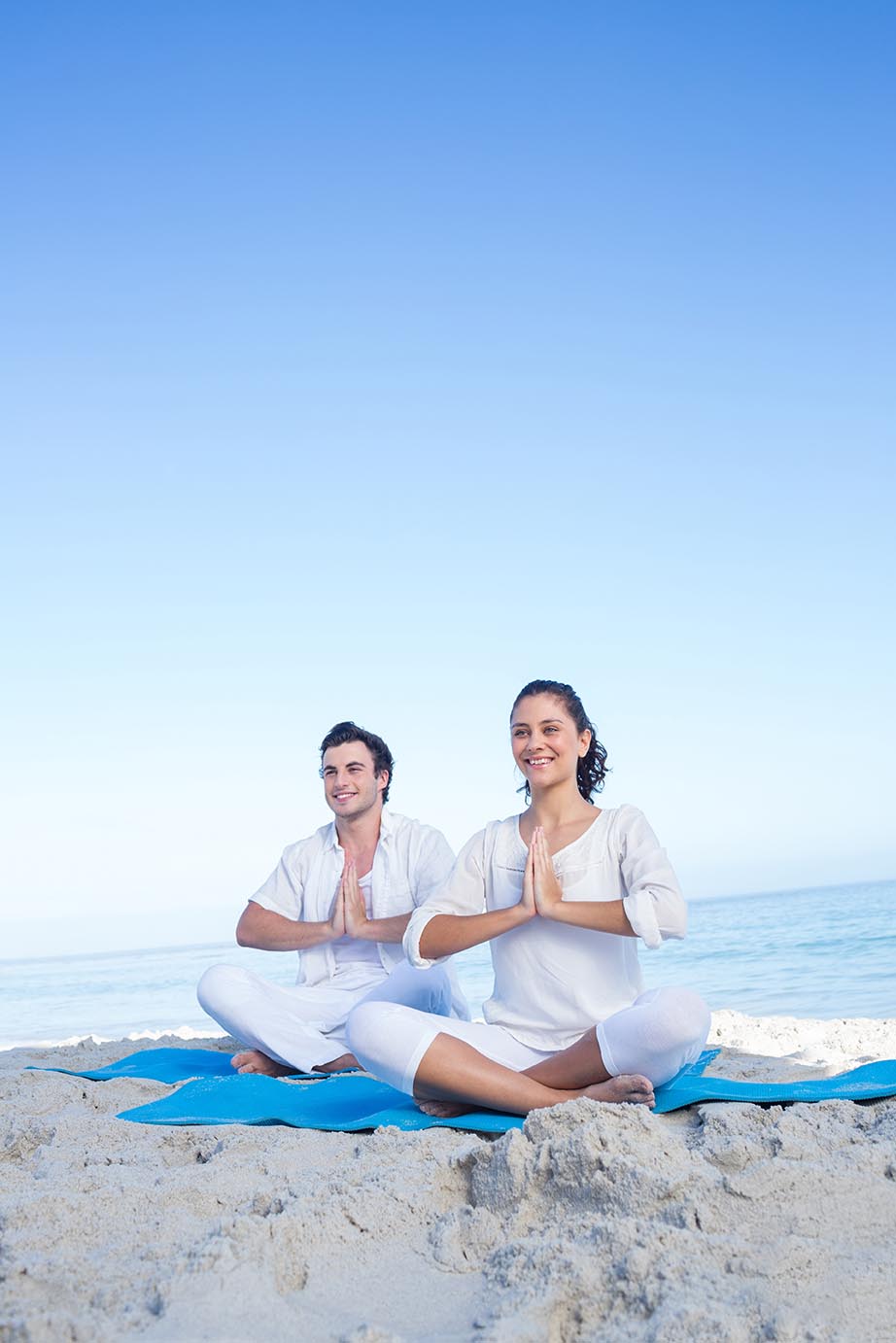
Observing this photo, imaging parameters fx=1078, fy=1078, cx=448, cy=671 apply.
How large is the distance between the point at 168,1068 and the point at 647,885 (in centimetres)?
264

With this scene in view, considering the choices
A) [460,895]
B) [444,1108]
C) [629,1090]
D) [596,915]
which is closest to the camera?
[629,1090]

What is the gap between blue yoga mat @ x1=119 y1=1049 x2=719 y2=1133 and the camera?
10.3 ft

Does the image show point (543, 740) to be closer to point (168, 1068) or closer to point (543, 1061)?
point (543, 1061)

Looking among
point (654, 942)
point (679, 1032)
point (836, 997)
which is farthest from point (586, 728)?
point (836, 997)

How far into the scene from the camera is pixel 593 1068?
3229 mm

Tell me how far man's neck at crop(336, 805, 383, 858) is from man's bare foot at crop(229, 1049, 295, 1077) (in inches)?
38.6

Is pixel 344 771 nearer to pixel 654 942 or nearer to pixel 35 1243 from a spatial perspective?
pixel 654 942

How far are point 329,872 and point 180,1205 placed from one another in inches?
107

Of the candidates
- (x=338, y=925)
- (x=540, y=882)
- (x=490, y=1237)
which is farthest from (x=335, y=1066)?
(x=490, y=1237)

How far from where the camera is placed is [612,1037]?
318cm

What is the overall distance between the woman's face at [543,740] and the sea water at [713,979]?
4772mm

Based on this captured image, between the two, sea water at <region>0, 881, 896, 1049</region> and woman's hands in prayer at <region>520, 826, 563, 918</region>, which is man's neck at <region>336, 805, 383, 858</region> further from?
sea water at <region>0, 881, 896, 1049</region>

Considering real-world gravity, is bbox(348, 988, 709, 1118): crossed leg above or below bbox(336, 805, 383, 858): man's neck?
below

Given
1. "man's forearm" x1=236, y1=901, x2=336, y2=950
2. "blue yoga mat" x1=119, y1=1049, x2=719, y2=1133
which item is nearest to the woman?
"blue yoga mat" x1=119, y1=1049, x2=719, y2=1133
